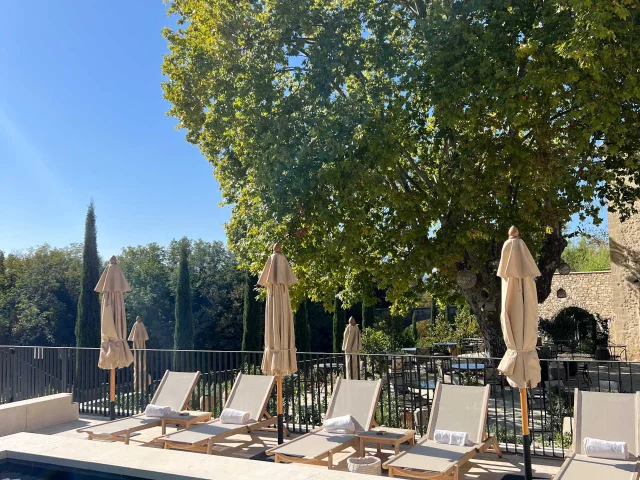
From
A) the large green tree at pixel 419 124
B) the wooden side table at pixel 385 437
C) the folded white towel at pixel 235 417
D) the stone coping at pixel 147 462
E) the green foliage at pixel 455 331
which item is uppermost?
the large green tree at pixel 419 124

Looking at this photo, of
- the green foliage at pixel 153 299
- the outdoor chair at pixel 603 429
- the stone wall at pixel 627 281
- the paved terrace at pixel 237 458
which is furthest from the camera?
the green foliage at pixel 153 299

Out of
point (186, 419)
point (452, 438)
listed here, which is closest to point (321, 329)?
point (186, 419)

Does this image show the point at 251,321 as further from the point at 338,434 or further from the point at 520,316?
the point at 520,316

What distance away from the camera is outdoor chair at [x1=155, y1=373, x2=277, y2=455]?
6.96 meters

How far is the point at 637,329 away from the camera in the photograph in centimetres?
2031

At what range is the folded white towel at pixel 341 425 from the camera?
694 cm

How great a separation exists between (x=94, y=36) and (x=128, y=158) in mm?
11401

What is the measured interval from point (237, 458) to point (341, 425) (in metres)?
1.81

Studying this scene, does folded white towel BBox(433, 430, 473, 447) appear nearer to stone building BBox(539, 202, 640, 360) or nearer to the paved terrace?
the paved terrace

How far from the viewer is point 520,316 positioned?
595 centimetres

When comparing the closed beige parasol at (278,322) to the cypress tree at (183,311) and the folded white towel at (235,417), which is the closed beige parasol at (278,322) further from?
the cypress tree at (183,311)

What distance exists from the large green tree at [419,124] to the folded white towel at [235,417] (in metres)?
5.16

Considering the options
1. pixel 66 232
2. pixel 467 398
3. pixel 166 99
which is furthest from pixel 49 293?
pixel 467 398

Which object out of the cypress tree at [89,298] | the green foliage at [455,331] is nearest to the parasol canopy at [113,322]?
the cypress tree at [89,298]
